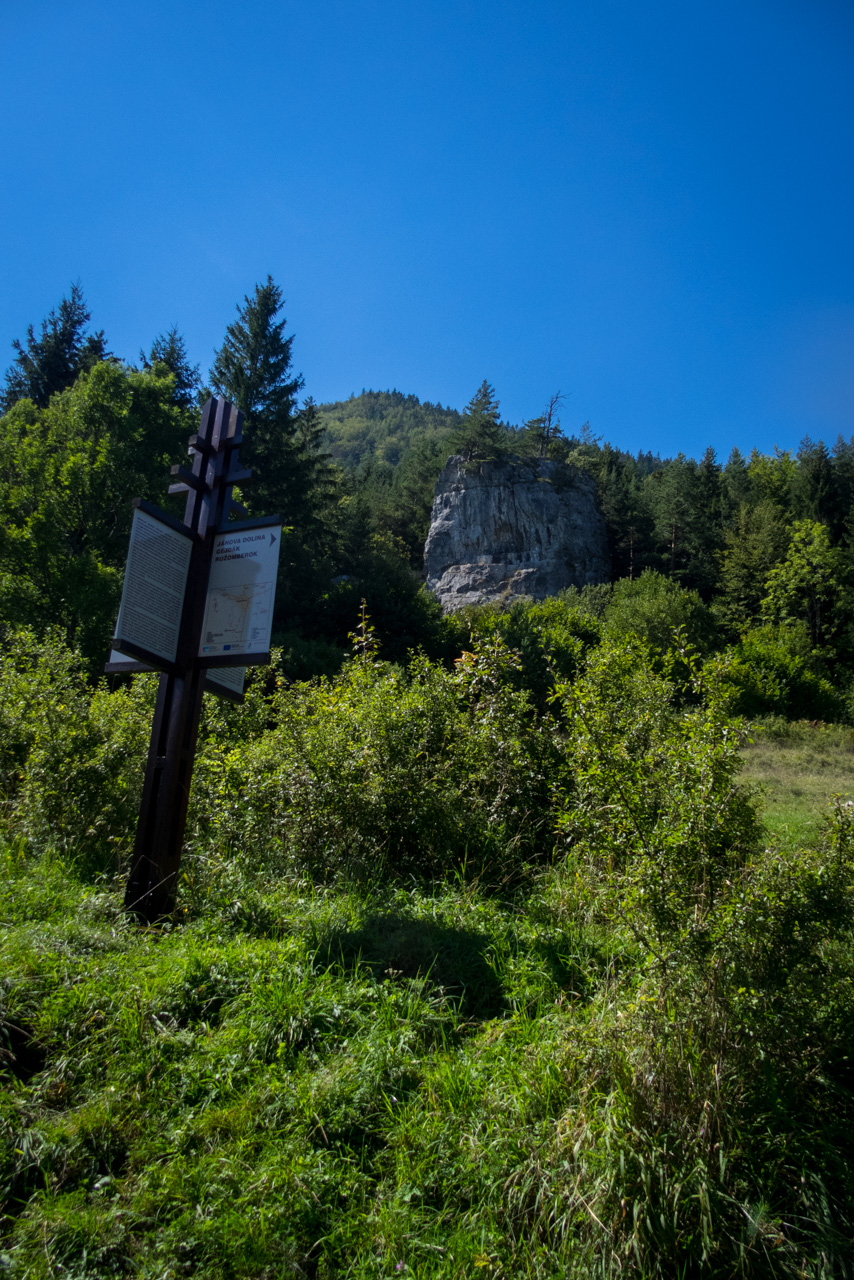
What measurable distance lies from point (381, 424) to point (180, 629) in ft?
380

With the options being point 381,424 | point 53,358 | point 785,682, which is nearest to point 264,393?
point 53,358

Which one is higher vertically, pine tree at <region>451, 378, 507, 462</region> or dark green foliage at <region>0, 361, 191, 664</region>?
pine tree at <region>451, 378, 507, 462</region>

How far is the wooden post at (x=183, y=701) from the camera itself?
428 centimetres

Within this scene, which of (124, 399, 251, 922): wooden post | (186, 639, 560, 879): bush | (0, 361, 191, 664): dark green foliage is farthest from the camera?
(0, 361, 191, 664): dark green foliage

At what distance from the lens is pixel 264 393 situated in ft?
101

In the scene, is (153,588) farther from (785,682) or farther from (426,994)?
(785,682)

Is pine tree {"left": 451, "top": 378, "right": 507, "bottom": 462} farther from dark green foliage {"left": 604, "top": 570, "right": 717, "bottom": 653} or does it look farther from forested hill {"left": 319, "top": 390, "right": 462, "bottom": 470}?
forested hill {"left": 319, "top": 390, "right": 462, "bottom": 470}

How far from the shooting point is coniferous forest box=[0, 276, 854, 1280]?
88.3 inches

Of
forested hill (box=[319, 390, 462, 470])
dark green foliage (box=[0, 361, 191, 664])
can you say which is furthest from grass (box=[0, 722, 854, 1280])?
forested hill (box=[319, 390, 462, 470])

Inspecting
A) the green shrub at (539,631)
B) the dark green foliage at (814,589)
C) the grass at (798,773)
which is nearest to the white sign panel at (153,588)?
the grass at (798,773)

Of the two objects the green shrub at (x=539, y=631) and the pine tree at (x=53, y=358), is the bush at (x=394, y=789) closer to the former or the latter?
the green shrub at (x=539, y=631)

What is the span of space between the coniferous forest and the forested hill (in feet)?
286

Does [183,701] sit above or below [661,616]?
below

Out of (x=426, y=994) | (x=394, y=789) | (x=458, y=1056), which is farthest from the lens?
(x=394, y=789)
